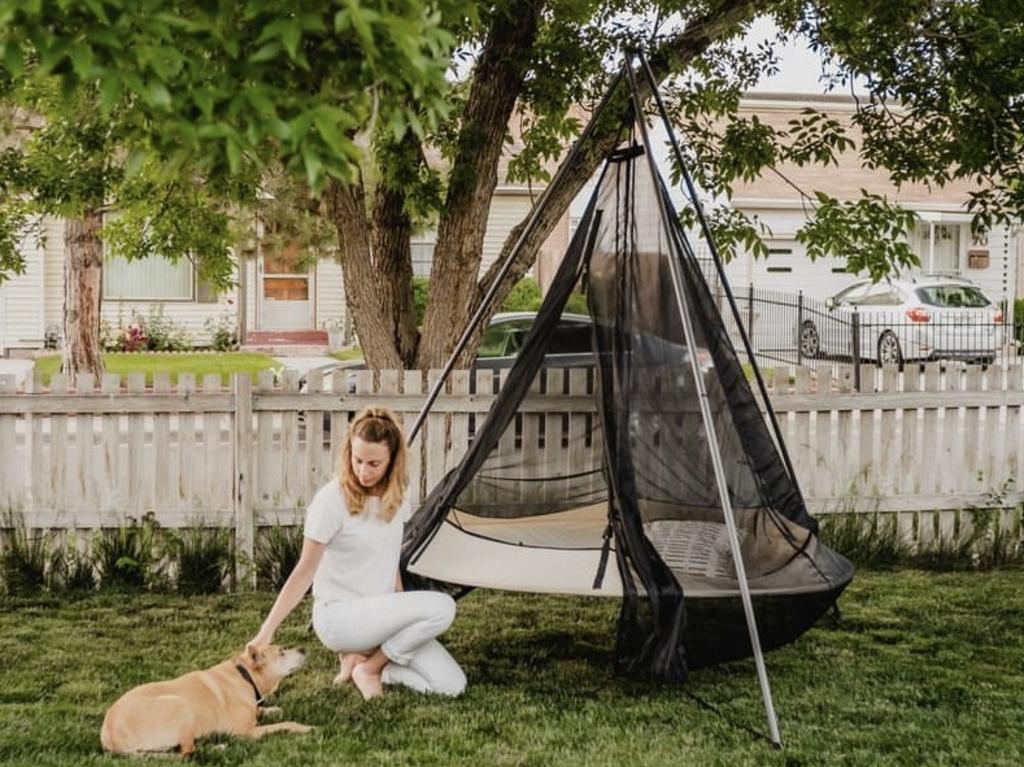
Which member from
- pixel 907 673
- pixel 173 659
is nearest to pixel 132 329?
pixel 173 659

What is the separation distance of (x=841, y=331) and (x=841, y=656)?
15728 millimetres

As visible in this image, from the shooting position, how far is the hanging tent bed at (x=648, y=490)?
16.5ft

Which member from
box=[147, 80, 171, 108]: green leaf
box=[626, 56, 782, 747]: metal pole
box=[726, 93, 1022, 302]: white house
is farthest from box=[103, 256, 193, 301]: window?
box=[147, 80, 171, 108]: green leaf

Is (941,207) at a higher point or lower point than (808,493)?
higher

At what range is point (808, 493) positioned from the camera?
7734mm

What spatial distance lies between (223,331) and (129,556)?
650 inches

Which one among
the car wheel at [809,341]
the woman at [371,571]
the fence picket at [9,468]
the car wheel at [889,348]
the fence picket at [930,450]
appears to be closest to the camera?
the woman at [371,571]

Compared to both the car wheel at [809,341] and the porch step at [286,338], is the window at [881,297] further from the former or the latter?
the porch step at [286,338]

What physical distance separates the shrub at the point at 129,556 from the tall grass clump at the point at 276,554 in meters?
0.54

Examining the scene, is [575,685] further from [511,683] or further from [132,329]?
[132,329]

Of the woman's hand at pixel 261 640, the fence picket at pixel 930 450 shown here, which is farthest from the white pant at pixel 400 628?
the fence picket at pixel 930 450

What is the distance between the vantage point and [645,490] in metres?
5.59

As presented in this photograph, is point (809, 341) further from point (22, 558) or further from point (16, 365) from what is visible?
point (22, 558)

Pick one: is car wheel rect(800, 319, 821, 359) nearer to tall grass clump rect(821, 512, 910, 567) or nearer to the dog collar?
tall grass clump rect(821, 512, 910, 567)
